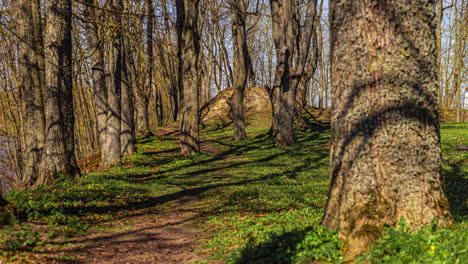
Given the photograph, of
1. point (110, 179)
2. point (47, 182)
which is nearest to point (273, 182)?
point (110, 179)

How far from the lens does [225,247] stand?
588 centimetres

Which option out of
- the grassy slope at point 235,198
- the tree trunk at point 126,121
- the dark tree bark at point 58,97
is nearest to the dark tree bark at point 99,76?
the tree trunk at point 126,121

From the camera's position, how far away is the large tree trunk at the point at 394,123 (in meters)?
4.39

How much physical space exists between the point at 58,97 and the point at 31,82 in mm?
3331

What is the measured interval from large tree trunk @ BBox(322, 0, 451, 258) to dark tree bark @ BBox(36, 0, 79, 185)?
10.2m

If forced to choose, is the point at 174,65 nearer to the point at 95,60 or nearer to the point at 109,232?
the point at 95,60

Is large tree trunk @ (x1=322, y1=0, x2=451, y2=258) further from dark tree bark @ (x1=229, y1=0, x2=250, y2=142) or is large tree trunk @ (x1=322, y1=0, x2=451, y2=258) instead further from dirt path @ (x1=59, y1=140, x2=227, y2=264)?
dark tree bark @ (x1=229, y1=0, x2=250, y2=142)

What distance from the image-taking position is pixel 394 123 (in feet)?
14.5

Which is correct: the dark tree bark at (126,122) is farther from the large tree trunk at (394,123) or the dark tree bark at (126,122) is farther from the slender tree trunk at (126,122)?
the large tree trunk at (394,123)

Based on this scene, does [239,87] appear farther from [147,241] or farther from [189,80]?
[147,241]

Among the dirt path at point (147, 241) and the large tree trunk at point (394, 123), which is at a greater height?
the large tree trunk at point (394, 123)

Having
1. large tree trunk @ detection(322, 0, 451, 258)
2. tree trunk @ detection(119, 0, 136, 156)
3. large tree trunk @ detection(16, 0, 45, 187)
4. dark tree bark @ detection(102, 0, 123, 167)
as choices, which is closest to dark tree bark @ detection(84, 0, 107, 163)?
dark tree bark @ detection(102, 0, 123, 167)

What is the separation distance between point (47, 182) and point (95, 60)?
8.86m

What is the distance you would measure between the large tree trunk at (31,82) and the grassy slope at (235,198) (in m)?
3.02
